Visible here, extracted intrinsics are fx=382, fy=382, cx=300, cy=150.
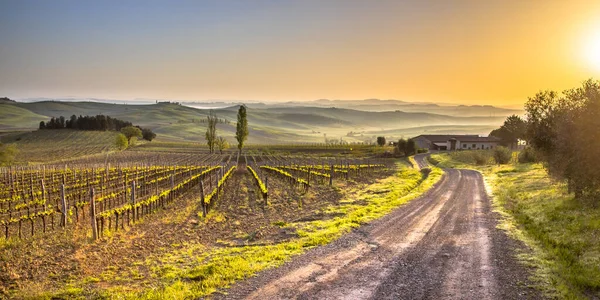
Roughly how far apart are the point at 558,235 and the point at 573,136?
297 inches

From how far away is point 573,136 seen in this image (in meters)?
25.2

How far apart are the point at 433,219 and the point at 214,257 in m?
16.2

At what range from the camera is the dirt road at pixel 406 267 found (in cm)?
1466

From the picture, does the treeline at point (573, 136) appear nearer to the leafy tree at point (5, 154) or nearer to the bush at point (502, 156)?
the bush at point (502, 156)

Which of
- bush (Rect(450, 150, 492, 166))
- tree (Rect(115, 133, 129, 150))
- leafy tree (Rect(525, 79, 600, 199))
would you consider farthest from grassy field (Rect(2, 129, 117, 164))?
leafy tree (Rect(525, 79, 600, 199))

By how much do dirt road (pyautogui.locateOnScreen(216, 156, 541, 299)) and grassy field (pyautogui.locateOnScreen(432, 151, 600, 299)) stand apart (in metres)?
1.03

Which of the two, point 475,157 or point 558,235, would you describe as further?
point 475,157

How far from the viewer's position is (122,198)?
4078 cm

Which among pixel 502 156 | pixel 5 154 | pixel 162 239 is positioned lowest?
pixel 162 239

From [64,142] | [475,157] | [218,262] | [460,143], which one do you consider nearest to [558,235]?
[218,262]

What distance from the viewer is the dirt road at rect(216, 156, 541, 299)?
1466 centimetres

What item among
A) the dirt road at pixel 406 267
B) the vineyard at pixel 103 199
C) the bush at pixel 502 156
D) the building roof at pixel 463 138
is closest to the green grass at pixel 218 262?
the dirt road at pixel 406 267

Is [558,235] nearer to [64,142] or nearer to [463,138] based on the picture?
[463,138]

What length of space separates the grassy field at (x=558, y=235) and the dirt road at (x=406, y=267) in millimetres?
1032
